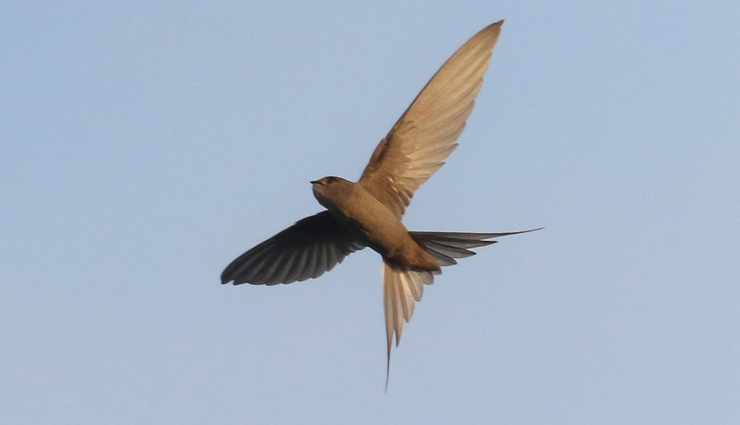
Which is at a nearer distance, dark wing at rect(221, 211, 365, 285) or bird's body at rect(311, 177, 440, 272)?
bird's body at rect(311, 177, 440, 272)

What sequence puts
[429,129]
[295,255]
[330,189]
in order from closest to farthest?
[330,189] < [429,129] < [295,255]

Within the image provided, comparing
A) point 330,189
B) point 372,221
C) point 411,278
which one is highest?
point 330,189

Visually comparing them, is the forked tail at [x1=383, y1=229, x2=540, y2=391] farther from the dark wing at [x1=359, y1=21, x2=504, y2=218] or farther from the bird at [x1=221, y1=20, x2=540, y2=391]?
the dark wing at [x1=359, y1=21, x2=504, y2=218]

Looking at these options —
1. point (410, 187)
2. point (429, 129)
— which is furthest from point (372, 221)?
point (429, 129)

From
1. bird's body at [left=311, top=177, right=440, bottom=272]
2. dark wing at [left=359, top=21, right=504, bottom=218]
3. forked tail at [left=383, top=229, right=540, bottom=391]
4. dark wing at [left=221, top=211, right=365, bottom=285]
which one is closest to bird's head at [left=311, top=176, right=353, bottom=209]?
bird's body at [left=311, top=177, right=440, bottom=272]

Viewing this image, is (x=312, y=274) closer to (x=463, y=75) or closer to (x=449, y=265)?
(x=449, y=265)

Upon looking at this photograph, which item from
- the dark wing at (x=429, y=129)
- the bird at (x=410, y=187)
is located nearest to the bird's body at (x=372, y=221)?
the bird at (x=410, y=187)

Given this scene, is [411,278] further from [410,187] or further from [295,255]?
[295,255]

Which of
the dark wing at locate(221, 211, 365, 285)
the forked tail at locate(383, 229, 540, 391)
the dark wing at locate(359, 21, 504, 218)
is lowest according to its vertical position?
the forked tail at locate(383, 229, 540, 391)
